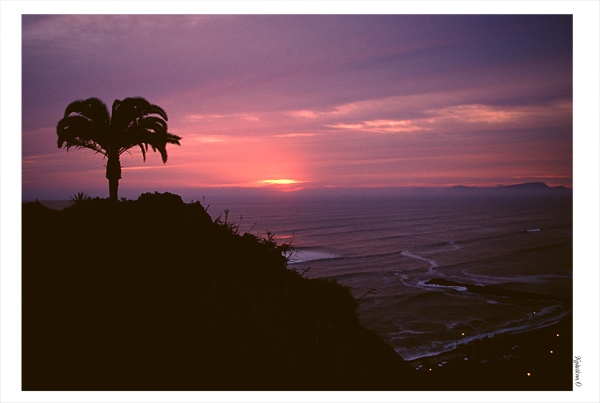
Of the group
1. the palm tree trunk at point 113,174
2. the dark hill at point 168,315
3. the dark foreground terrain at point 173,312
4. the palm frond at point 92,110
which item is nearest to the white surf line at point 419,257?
the dark foreground terrain at point 173,312

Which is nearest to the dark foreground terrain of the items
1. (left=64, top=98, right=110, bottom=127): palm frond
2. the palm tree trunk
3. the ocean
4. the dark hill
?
the dark hill

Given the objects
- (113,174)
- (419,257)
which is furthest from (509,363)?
(419,257)

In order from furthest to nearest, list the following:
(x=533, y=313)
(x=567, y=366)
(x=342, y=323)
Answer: (x=533, y=313) < (x=567, y=366) < (x=342, y=323)

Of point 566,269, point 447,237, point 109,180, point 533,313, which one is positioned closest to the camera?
point 109,180

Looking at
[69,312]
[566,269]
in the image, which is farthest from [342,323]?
[566,269]

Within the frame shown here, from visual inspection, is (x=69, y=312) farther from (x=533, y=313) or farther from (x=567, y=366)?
(x=533, y=313)

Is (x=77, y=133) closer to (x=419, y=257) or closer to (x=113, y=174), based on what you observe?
(x=113, y=174)
